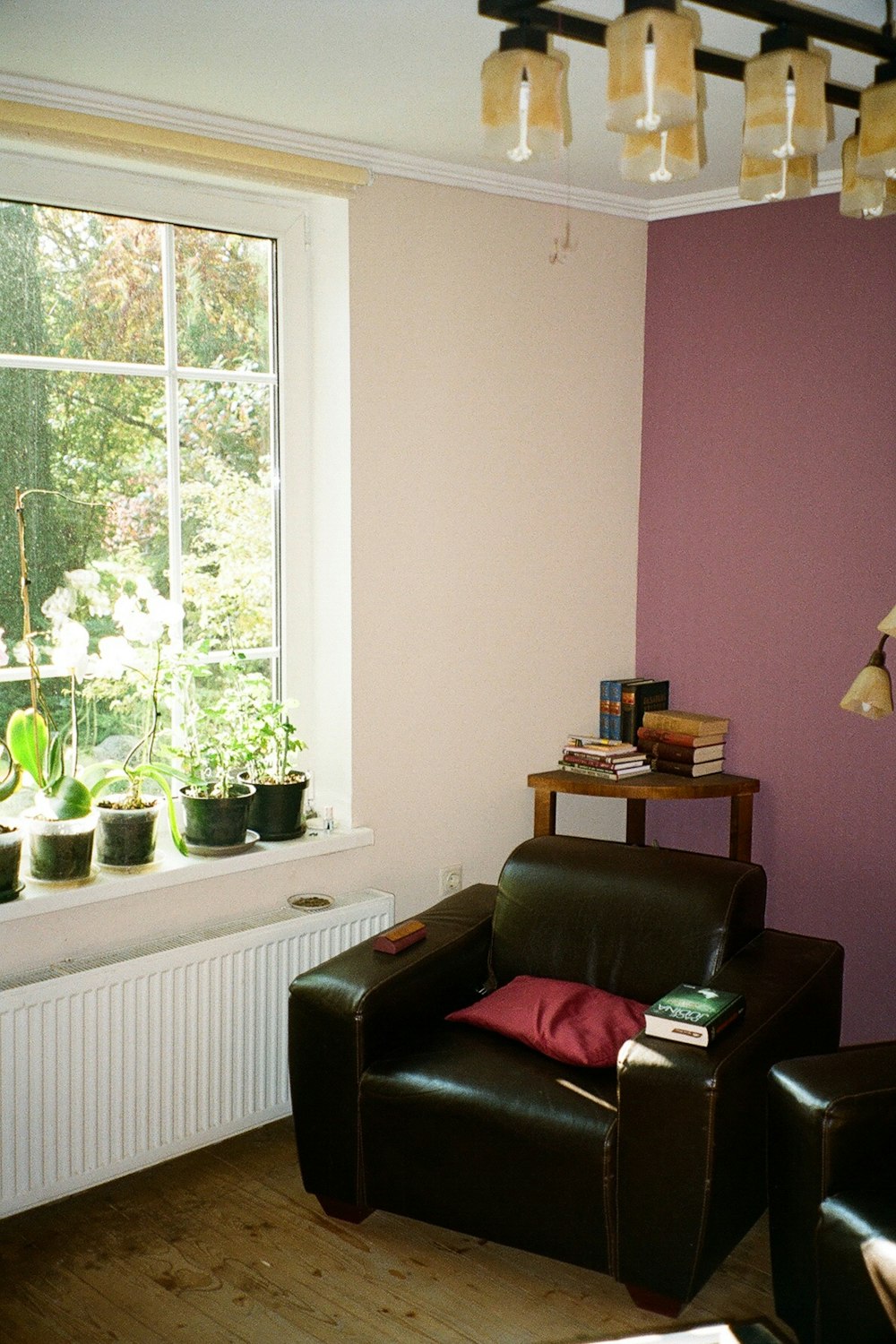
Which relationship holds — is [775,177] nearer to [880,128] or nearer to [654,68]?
[880,128]

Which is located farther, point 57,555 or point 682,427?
point 682,427

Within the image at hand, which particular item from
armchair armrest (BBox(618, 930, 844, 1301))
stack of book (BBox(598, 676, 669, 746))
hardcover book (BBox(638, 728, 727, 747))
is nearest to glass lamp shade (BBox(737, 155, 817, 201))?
armchair armrest (BBox(618, 930, 844, 1301))

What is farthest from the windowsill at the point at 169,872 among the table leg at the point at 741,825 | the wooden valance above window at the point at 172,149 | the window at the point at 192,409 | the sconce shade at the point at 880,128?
the sconce shade at the point at 880,128

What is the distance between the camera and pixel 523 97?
1615 mm

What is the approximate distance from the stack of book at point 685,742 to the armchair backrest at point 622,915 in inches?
25.1

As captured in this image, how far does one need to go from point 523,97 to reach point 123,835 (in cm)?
211

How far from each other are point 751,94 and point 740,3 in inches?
4.2

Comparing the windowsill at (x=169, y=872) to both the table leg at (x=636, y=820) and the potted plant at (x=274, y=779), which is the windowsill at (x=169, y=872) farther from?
the table leg at (x=636, y=820)

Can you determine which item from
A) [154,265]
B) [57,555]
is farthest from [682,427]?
[57,555]

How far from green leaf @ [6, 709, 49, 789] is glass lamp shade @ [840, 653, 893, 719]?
1982mm

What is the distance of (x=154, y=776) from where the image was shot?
3238 millimetres

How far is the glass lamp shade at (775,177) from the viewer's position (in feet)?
6.06

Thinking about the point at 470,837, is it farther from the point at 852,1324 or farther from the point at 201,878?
the point at 852,1324

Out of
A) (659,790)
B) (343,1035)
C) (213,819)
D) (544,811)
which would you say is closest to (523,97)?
(343,1035)
